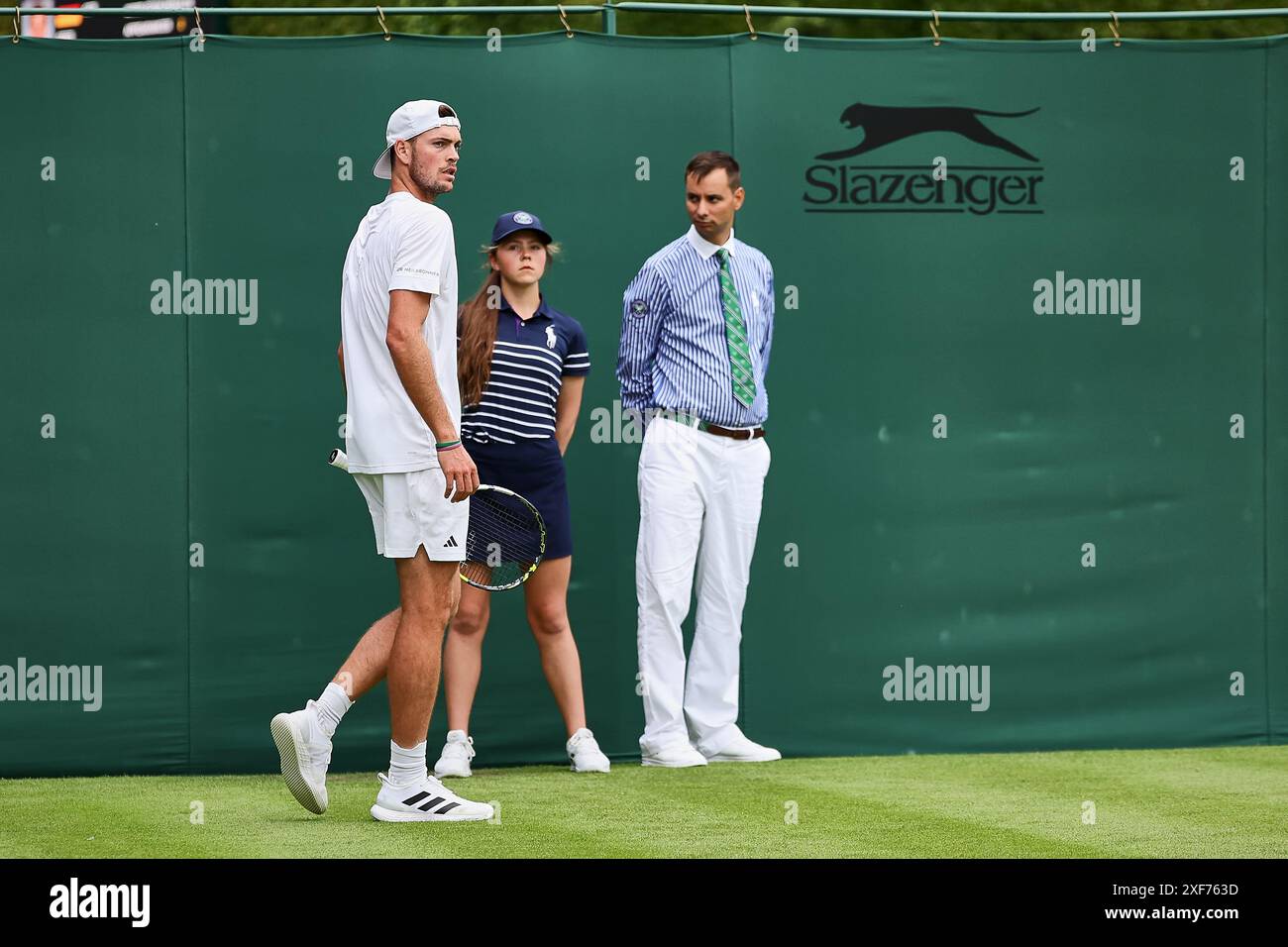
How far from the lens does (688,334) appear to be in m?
7.18

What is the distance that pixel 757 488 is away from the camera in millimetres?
7270

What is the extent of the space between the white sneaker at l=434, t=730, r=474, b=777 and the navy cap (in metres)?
1.86

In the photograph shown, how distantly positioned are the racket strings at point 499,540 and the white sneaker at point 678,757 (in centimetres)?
103

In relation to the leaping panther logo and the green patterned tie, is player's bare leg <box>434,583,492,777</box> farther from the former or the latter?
the leaping panther logo

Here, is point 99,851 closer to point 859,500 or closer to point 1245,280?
point 859,500

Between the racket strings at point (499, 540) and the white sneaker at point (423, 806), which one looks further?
the racket strings at point (499, 540)

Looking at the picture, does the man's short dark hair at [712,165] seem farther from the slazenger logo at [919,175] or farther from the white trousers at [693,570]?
the white trousers at [693,570]

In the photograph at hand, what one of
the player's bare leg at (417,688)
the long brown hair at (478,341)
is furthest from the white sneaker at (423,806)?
the long brown hair at (478,341)

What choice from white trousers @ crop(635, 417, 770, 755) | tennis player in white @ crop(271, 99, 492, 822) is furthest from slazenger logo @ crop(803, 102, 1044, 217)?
tennis player in white @ crop(271, 99, 492, 822)

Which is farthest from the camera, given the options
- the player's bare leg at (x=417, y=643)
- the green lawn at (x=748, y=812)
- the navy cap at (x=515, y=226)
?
the navy cap at (x=515, y=226)

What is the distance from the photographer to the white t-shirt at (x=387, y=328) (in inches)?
212

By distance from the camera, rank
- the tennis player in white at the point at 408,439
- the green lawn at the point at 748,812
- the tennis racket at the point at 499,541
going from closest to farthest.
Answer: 1. the green lawn at the point at 748,812
2. the tennis player in white at the point at 408,439
3. the tennis racket at the point at 499,541

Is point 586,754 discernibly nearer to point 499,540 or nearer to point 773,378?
point 499,540

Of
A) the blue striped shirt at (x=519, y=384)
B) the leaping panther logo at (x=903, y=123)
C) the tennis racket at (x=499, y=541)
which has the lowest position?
the tennis racket at (x=499, y=541)
